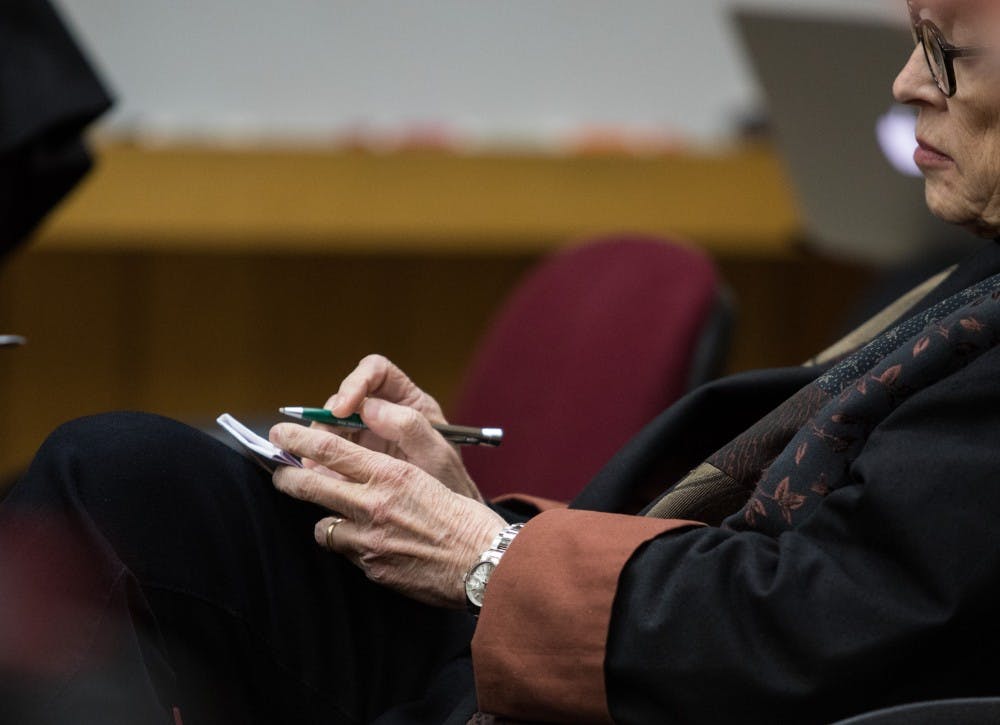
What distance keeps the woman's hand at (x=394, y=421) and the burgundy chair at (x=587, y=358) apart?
18.6 inches

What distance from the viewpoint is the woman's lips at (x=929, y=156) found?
1.10m

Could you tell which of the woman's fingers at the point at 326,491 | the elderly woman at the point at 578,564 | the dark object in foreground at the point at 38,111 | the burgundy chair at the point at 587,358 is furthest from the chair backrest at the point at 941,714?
the dark object in foreground at the point at 38,111

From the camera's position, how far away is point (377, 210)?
3.36 meters

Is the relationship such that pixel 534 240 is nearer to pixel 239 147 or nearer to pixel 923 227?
pixel 239 147

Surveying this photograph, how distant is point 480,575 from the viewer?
1.03 metres

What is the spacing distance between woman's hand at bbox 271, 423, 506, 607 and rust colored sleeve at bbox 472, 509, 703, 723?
7 cm

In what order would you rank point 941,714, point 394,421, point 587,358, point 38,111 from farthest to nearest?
point 38,111, point 587,358, point 394,421, point 941,714

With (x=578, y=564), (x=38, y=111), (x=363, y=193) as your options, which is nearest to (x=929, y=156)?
(x=578, y=564)

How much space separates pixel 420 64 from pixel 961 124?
2.88m

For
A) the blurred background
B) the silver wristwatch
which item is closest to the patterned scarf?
the silver wristwatch

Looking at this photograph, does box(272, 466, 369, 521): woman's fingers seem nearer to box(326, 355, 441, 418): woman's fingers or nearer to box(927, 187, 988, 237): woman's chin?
box(326, 355, 441, 418): woman's fingers

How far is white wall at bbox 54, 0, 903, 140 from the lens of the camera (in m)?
3.66

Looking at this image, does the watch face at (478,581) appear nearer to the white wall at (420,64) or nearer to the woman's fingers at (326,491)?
the woman's fingers at (326,491)

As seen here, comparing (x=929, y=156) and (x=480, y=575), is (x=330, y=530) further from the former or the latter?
(x=929, y=156)
